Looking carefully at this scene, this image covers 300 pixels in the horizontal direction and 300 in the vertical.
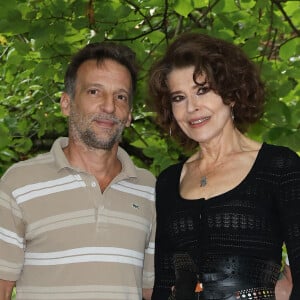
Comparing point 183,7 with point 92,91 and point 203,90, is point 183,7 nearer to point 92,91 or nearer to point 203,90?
point 92,91

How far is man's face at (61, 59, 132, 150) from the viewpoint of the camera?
3.88 metres

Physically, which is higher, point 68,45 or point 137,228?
point 68,45

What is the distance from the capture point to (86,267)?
3633mm

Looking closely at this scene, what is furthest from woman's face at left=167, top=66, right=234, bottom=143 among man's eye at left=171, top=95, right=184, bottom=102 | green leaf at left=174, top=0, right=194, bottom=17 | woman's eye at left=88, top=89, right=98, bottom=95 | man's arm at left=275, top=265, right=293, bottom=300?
green leaf at left=174, top=0, right=194, bottom=17

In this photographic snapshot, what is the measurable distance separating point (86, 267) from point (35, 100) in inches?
123

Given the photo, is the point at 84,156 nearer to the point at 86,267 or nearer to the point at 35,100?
the point at 86,267

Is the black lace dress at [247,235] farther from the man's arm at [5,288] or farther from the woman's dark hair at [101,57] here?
the woman's dark hair at [101,57]

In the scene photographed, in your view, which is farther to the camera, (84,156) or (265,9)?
(265,9)

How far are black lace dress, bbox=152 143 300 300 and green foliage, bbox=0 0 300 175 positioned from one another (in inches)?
46.1

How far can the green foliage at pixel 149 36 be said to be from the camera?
4949 mm

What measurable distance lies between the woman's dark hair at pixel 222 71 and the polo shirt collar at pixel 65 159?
419mm

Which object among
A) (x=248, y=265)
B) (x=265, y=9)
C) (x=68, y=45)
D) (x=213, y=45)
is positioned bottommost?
(x=248, y=265)

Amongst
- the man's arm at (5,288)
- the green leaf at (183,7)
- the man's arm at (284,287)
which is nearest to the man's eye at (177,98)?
the man's arm at (284,287)

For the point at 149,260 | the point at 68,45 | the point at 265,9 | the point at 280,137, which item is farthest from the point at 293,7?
the point at 149,260
